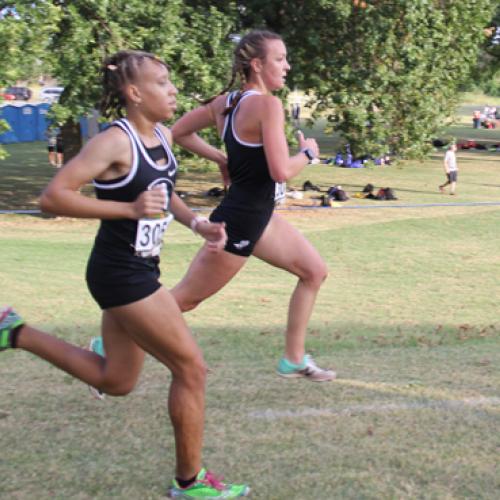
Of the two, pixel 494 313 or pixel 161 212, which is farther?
pixel 494 313

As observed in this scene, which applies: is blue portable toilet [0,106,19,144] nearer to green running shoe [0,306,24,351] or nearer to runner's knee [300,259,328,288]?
runner's knee [300,259,328,288]

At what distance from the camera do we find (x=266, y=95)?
4844 mm

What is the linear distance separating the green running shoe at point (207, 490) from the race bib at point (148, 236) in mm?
987

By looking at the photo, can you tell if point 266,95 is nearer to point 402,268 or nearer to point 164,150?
point 164,150

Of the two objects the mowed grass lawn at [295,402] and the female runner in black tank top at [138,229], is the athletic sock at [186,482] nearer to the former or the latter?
the female runner in black tank top at [138,229]

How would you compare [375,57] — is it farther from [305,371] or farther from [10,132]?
[10,132]

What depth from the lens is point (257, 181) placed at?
195 inches

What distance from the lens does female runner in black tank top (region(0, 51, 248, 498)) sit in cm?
343

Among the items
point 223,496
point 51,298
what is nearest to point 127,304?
point 223,496

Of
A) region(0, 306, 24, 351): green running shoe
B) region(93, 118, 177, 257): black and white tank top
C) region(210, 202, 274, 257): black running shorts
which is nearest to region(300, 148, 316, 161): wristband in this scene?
region(210, 202, 274, 257): black running shorts

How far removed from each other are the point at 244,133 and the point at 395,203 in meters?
17.6

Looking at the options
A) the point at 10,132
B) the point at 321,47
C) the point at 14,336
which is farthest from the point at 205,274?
the point at 10,132

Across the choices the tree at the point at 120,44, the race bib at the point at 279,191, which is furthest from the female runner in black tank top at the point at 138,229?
the tree at the point at 120,44

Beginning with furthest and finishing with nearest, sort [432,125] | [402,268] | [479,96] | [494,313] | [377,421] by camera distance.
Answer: [479,96] < [432,125] < [402,268] < [494,313] < [377,421]
